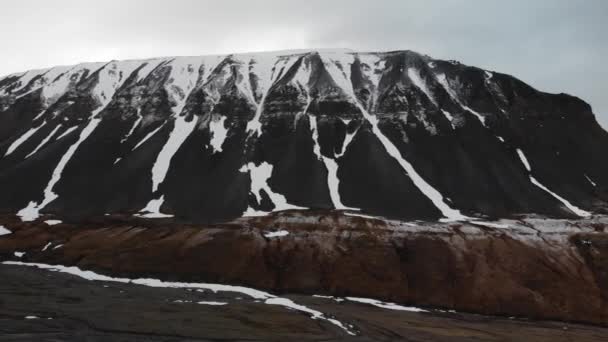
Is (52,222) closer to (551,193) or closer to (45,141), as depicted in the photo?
(45,141)

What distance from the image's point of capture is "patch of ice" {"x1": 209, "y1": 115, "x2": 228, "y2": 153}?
413 ft

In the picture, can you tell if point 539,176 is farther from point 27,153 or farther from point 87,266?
point 27,153

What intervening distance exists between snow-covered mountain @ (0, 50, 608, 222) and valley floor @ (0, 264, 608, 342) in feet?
126

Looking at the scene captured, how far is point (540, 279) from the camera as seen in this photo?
6256 centimetres

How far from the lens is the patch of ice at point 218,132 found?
12580 centimetres

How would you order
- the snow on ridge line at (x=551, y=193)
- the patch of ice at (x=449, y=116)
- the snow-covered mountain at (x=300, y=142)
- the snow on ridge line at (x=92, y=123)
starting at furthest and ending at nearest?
the patch of ice at (x=449, y=116), the snow-covered mountain at (x=300, y=142), the snow on ridge line at (x=92, y=123), the snow on ridge line at (x=551, y=193)

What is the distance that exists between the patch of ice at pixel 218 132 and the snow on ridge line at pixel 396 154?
133 feet

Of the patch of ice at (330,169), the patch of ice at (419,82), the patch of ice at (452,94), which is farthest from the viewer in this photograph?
the patch of ice at (419,82)

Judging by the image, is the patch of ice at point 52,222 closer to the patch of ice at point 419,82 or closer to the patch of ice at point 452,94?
the patch of ice at point 419,82

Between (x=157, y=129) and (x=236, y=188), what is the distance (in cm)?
4615

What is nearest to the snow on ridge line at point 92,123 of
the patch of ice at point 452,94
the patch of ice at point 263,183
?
the patch of ice at point 263,183

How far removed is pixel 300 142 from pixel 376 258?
62.7m

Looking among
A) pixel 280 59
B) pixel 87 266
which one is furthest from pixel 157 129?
pixel 87 266

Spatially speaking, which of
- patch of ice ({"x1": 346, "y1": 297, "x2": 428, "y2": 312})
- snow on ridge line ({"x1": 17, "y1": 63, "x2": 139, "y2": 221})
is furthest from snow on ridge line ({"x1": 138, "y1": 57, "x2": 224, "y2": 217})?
patch of ice ({"x1": 346, "y1": 297, "x2": 428, "y2": 312})
